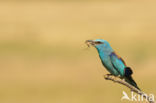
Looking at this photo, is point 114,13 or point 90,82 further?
point 114,13

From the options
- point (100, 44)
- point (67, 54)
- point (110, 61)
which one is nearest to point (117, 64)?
point (110, 61)

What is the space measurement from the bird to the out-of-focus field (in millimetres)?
2215

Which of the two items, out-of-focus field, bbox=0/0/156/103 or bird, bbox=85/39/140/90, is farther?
out-of-focus field, bbox=0/0/156/103

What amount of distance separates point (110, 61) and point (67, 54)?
31.8 feet

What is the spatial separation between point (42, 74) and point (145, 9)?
14353 mm

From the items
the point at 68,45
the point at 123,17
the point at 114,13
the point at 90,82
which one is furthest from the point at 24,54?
the point at 114,13

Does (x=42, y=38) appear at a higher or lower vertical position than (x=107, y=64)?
lower

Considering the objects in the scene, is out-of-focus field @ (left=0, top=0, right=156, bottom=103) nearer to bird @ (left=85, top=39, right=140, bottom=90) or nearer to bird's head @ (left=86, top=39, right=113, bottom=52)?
bird @ (left=85, top=39, right=140, bottom=90)

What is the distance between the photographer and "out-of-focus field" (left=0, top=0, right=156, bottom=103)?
36.3ft

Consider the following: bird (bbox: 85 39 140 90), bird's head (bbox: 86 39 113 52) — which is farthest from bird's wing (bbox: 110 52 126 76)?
bird's head (bbox: 86 39 113 52)

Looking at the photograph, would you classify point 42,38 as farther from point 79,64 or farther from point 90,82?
point 90,82

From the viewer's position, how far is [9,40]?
691 inches

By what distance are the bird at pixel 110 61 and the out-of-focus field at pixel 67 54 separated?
2.22 m

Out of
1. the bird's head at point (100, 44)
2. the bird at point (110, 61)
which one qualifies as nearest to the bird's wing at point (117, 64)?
the bird at point (110, 61)
